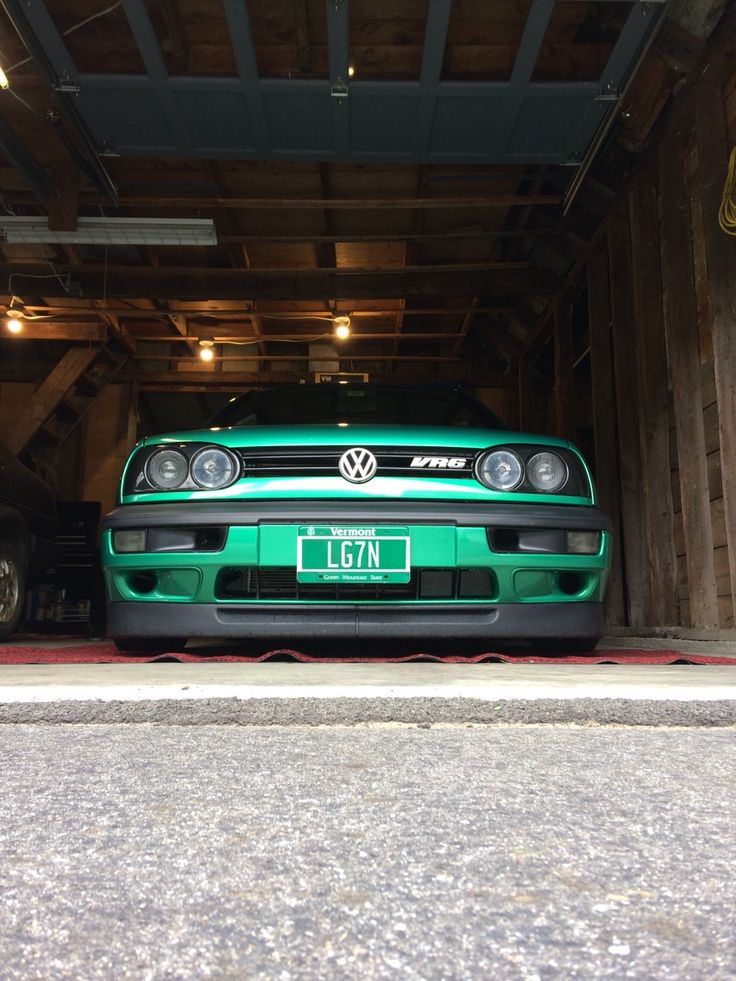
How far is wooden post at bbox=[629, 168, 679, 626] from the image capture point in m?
4.78

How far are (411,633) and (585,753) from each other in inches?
55.9

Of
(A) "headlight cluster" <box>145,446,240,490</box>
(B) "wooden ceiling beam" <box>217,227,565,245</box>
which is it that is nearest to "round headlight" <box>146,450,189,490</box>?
(A) "headlight cluster" <box>145,446,240,490</box>

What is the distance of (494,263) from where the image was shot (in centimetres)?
721

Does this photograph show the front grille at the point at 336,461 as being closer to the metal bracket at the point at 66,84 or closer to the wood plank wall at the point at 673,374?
the wood plank wall at the point at 673,374

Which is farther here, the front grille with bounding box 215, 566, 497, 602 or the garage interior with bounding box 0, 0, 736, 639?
the garage interior with bounding box 0, 0, 736, 639

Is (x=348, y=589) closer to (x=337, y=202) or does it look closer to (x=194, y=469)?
(x=194, y=469)

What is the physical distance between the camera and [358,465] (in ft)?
9.23

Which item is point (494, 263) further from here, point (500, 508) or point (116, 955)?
point (116, 955)

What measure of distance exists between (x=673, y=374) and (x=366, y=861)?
13.9 ft

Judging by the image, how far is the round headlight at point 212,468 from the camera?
2.84 m

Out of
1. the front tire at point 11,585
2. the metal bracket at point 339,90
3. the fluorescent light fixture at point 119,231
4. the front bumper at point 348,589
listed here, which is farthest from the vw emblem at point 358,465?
the fluorescent light fixture at point 119,231

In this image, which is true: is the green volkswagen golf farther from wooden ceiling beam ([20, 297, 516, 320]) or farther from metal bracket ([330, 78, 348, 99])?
wooden ceiling beam ([20, 297, 516, 320])

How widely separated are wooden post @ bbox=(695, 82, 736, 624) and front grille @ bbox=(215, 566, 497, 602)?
5.24 ft

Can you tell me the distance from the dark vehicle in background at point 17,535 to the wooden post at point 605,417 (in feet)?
12.2
